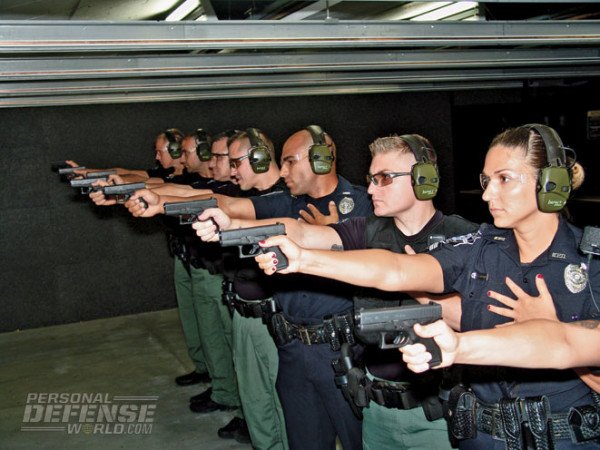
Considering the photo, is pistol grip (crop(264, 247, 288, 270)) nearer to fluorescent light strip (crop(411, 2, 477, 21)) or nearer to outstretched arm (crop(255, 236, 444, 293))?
outstretched arm (crop(255, 236, 444, 293))

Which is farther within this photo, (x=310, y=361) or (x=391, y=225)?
(x=310, y=361)

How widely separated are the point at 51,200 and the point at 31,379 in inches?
94.9

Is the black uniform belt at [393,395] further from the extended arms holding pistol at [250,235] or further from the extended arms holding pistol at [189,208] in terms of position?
the extended arms holding pistol at [189,208]

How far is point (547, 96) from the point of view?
8.45m

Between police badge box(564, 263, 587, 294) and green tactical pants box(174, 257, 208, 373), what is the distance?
412cm

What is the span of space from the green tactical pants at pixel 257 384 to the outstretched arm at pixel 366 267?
5.69 ft

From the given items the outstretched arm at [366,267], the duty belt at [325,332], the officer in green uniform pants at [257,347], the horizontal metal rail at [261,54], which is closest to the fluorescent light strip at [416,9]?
the horizontal metal rail at [261,54]

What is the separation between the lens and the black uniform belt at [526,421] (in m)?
2.02

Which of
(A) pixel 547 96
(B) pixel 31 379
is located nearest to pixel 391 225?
(B) pixel 31 379

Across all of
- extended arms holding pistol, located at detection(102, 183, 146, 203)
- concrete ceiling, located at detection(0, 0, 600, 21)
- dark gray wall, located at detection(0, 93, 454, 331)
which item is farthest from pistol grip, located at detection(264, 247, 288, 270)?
dark gray wall, located at detection(0, 93, 454, 331)

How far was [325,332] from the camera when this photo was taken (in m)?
3.29

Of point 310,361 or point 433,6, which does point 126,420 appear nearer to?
point 310,361

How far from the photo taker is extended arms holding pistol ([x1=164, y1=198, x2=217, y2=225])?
3.09 metres

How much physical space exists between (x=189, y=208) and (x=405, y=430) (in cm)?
141
